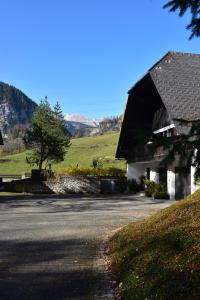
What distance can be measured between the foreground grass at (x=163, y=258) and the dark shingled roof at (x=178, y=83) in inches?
604

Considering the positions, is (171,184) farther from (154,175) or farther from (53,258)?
(53,258)

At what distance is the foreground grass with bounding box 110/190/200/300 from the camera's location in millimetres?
6375

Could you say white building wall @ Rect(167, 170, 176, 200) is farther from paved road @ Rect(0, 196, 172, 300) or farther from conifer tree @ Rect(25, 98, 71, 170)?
conifer tree @ Rect(25, 98, 71, 170)

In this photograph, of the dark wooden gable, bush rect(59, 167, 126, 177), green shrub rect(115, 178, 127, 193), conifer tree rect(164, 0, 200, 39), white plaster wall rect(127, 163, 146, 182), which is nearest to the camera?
conifer tree rect(164, 0, 200, 39)

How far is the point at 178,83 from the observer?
94.7 feet

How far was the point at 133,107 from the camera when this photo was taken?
3297 centimetres

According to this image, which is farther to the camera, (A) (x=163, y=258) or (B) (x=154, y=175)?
(B) (x=154, y=175)

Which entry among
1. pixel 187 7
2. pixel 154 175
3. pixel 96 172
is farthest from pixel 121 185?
pixel 187 7

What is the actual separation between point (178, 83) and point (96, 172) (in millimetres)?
15578

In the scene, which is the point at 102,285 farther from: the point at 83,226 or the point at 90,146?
the point at 90,146

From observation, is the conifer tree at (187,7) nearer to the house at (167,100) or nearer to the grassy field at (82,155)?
the house at (167,100)

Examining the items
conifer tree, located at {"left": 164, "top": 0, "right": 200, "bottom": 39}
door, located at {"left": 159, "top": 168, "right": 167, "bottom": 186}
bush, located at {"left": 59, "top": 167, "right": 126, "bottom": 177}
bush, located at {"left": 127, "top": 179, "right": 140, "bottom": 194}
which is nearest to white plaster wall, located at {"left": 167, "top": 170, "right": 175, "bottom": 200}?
door, located at {"left": 159, "top": 168, "right": 167, "bottom": 186}

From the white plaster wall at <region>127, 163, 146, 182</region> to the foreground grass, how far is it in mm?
27490

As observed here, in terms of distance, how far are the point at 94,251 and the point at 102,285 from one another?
310cm
